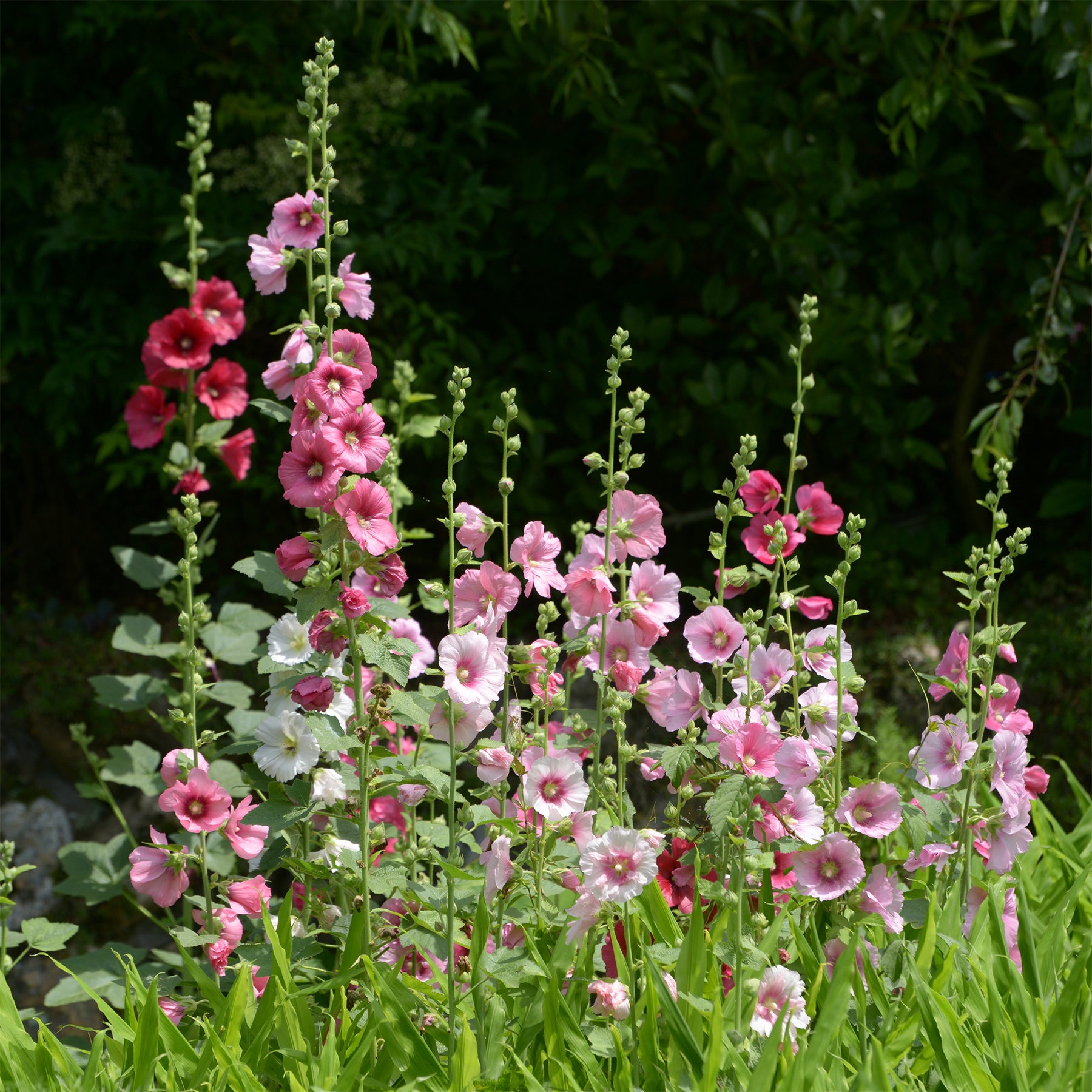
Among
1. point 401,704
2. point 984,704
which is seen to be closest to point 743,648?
point 984,704

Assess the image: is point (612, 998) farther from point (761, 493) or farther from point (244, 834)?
point (761, 493)

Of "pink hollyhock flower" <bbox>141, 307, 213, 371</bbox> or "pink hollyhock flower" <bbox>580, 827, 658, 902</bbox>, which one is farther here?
"pink hollyhock flower" <bbox>141, 307, 213, 371</bbox>

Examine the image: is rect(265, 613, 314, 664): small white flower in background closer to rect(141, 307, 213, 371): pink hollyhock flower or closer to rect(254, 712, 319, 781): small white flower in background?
rect(254, 712, 319, 781): small white flower in background

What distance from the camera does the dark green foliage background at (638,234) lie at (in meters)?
3.62

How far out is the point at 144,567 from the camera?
2.21 meters

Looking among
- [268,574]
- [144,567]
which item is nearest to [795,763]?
[268,574]

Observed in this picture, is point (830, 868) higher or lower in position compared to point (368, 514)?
lower

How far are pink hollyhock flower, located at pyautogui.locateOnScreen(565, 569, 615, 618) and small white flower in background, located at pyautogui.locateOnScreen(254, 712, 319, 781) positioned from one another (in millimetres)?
406

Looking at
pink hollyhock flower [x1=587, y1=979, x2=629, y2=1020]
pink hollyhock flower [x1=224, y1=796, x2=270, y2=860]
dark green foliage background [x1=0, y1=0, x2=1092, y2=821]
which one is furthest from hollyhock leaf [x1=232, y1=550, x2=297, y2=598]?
dark green foliage background [x1=0, y1=0, x2=1092, y2=821]

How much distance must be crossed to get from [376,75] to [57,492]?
2.27 m

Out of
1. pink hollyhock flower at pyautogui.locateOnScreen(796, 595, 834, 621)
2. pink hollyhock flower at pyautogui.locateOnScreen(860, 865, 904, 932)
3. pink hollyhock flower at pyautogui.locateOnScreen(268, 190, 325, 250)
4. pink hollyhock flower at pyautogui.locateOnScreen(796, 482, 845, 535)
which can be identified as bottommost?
pink hollyhock flower at pyautogui.locateOnScreen(860, 865, 904, 932)

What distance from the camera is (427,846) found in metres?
1.61

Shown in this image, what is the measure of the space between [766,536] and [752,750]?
39 centimetres

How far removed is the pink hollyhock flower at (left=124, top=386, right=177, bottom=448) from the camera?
2242 millimetres
